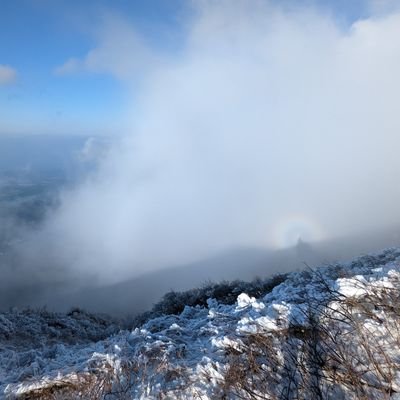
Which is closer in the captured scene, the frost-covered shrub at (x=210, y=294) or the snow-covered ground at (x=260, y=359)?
the snow-covered ground at (x=260, y=359)

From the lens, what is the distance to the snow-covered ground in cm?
426

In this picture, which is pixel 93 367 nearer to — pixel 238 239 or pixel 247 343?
pixel 247 343

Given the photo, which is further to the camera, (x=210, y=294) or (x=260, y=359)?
(x=210, y=294)

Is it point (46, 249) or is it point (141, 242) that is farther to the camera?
point (141, 242)

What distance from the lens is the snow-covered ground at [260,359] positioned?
426cm

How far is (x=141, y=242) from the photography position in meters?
192

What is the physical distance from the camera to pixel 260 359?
4.79 m

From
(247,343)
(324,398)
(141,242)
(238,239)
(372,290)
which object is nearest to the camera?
(324,398)

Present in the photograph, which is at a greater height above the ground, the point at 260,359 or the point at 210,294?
the point at 210,294

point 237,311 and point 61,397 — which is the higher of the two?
point 237,311

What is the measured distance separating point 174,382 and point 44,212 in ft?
692

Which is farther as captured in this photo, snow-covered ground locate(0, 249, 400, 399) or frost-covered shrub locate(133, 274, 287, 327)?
frost-covered shrub locate(133, 274, 287, 327)

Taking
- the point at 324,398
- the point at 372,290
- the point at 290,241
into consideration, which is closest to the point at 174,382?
the point at 324,398

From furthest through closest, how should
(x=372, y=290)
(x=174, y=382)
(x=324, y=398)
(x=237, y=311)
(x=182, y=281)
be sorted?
(x=182, y=281)
(x=237, y=311)
(x=372, y=290)
(x=174, y=382)
(x=324, y=398)
